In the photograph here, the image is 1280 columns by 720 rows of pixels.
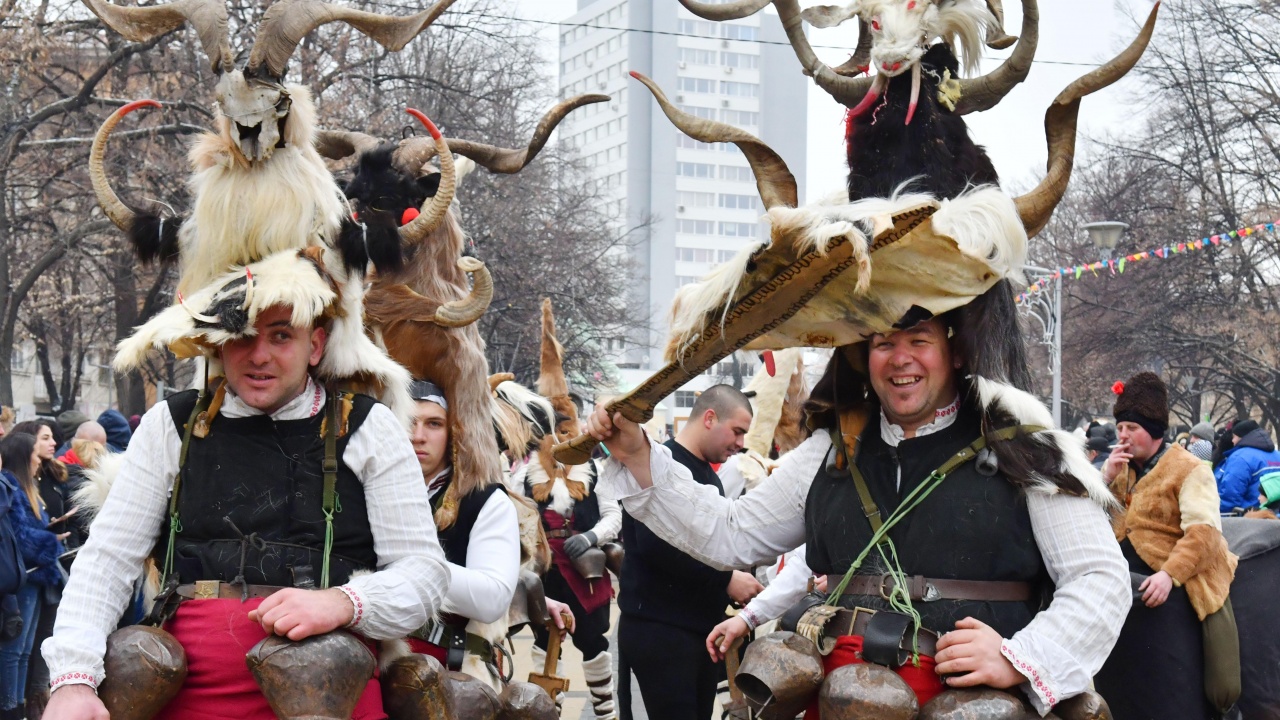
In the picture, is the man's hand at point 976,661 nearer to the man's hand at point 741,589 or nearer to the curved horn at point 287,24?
the curved horn at point 287,24

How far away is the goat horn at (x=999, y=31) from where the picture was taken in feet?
12.6

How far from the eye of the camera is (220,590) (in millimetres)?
3299

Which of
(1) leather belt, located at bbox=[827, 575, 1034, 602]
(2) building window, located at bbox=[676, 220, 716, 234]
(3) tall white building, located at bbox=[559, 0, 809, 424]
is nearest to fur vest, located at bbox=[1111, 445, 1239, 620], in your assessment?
(1) leather belt, located at bbox=[827, 575, 1034, 602]

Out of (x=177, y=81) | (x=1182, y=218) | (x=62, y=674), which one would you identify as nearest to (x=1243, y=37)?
(x=1182, y=218)

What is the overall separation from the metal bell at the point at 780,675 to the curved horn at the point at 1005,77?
1.58 m

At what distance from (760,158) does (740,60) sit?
370ft

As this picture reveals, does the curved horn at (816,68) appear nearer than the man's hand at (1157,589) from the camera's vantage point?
Yes

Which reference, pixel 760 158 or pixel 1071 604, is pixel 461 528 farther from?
pixel 1071 604

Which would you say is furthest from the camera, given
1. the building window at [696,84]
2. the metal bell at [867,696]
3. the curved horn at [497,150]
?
the building window at [696,84]

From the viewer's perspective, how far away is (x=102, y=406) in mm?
51000

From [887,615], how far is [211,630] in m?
1.68

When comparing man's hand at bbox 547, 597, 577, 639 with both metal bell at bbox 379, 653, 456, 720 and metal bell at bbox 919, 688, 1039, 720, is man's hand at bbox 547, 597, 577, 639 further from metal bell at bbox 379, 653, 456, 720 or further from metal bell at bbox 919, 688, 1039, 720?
metal bell at bbox 919, 688, 1039, 720

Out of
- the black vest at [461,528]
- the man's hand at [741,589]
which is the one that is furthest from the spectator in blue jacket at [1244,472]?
the black vest at [461,528]

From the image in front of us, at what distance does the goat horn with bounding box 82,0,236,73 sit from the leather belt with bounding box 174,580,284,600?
136cm
